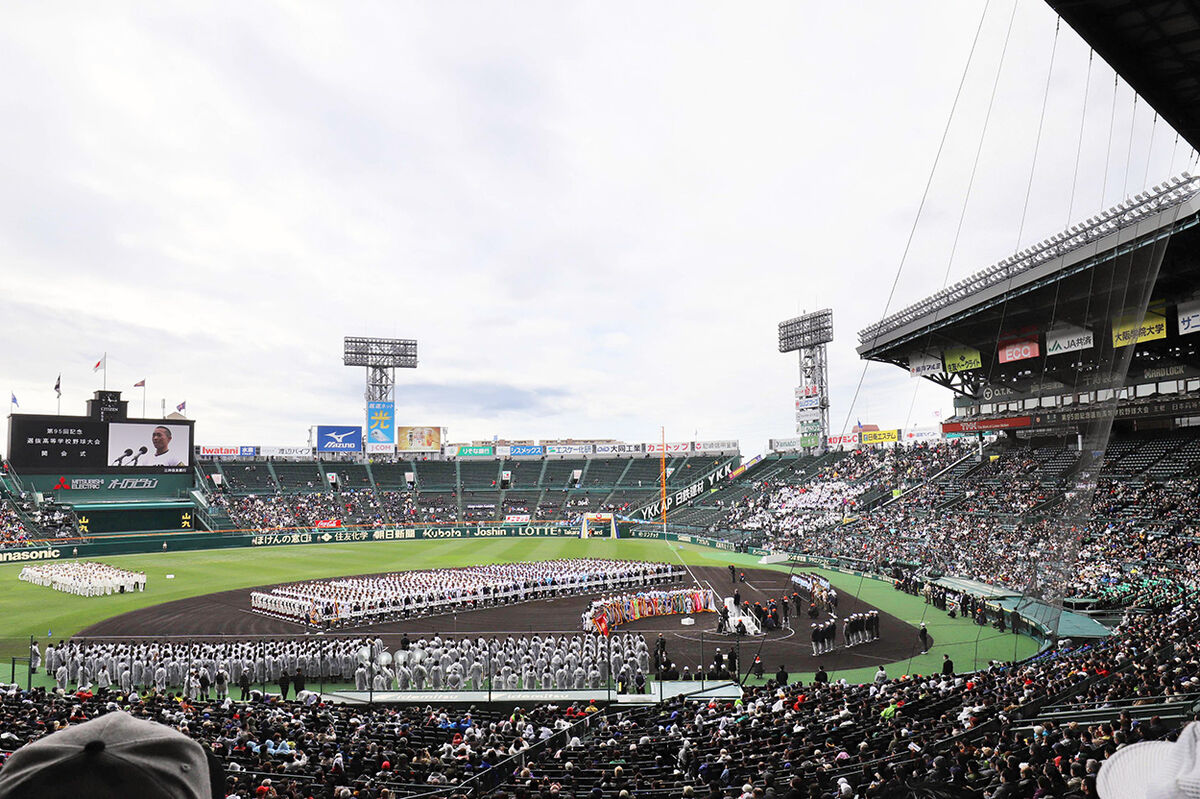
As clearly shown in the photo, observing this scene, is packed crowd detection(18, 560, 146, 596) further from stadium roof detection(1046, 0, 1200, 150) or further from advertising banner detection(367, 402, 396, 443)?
advertising banner detection(367, 402, 396, 443)

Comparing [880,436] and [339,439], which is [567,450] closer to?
[339,439]

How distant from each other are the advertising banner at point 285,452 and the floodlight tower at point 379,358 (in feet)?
30.2

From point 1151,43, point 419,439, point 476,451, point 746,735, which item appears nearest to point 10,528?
point 419,439

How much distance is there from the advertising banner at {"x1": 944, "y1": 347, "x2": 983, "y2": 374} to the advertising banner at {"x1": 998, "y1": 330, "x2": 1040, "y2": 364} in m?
4.00

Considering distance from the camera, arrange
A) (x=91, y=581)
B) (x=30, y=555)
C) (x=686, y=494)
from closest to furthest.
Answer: (x=91, y=581) < (x=30, y=555) < (x=686, y=494)

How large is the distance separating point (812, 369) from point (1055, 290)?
63.3m

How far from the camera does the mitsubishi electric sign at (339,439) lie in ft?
264

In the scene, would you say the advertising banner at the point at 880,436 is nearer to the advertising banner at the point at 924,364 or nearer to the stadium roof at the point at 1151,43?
the advertising banner at the point at 924,364

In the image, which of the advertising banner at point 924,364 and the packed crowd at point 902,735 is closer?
the packed crowd at point 902,735

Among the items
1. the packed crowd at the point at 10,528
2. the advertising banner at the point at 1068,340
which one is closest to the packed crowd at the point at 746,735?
the advertising banner at the point at 1068,340

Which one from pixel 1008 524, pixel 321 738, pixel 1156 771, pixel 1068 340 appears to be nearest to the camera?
pixel 1156 771

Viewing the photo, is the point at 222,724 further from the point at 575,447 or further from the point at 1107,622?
the point at 575,447

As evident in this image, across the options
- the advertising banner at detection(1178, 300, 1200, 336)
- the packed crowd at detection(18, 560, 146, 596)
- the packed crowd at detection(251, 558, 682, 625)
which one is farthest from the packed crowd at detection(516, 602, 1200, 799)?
the packed crowd at detection(18, 560, 146, 596)

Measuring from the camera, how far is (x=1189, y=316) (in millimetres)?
26688
